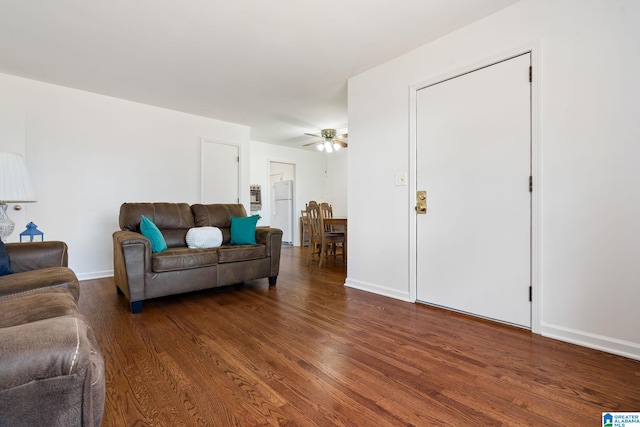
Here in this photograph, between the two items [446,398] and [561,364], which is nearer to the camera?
[446,398]

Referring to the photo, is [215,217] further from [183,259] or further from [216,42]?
[216,42]

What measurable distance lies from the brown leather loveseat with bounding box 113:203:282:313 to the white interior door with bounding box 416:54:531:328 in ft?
5.72

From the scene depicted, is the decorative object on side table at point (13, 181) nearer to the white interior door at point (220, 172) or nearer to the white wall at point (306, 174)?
the white interior door at point (220, 172)

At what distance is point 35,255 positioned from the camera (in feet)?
6.18

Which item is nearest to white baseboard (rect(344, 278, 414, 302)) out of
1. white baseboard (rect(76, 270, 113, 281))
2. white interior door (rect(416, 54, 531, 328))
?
white interior door (rect(416, 54, 531, 328))

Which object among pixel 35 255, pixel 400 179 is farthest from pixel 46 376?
pixel 400 179

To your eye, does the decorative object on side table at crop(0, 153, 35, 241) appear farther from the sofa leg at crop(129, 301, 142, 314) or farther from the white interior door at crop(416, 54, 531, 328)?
the white interior door at crop(416, 54, 531, 328)

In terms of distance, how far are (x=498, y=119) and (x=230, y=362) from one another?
8.25 feet

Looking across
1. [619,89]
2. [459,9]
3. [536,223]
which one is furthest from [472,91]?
[536,223]

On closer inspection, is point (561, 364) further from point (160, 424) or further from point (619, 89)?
point (160, 424)

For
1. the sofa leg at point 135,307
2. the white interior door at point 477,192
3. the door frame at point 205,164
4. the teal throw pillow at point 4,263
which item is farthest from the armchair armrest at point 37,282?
the door frame at point 205,164

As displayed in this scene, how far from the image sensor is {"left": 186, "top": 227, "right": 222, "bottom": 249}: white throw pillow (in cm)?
319

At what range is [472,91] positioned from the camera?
7.82ft

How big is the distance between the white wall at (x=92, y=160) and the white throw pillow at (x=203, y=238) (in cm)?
149
